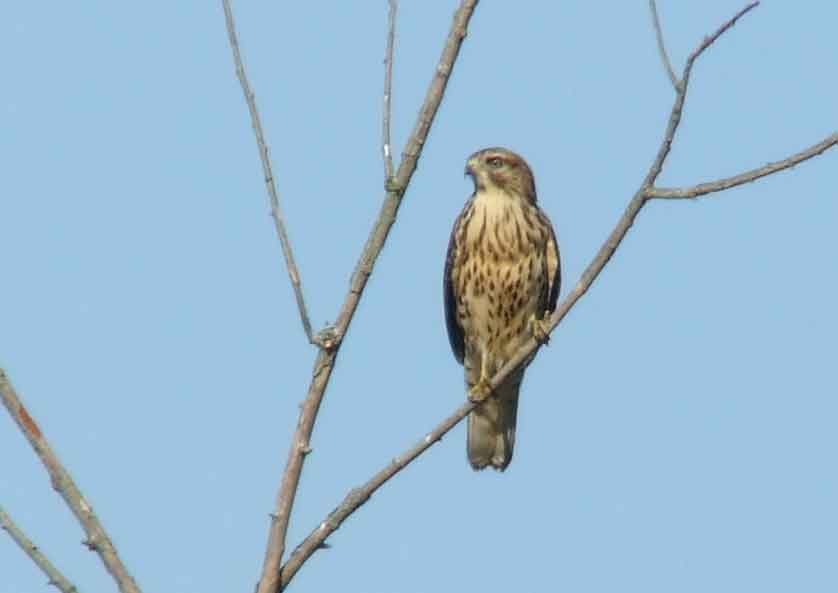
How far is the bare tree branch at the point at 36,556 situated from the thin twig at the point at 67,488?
116 mm

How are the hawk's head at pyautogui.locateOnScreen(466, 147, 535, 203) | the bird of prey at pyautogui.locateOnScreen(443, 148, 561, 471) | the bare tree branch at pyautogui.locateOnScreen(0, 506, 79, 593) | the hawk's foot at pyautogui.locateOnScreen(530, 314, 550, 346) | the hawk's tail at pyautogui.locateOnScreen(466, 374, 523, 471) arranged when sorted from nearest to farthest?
the bare tree branch at pyautogui.locateOnScreen(0, 506, 79, 593), the hawk's foot at pyautogui.locateOnScreen(530, 314, 550, 346), the bird of prey at pyautogui.locateOnScreen(443, 148, 561, 471), the hawk's head at pyautogui.locateOnScreen(466, 147, 535, 203), the hawk's tail at pyautogui.locateOnScreen(466, 374, 523, 471)

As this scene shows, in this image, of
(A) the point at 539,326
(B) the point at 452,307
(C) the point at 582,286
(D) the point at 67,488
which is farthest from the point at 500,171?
(D) the point at 67,488

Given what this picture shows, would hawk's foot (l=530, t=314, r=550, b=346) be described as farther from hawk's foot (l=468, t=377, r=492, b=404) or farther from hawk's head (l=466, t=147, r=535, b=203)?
hawk's head (l=466, t=147, r=535, b=203)

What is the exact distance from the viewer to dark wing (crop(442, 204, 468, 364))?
24.7 feet

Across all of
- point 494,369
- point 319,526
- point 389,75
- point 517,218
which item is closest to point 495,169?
point 517,218

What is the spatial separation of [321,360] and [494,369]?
144 inches

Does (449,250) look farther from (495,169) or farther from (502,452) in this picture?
(502,452)

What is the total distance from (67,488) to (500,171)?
4.12 m

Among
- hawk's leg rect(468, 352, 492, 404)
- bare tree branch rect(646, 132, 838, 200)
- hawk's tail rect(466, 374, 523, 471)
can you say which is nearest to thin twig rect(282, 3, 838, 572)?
bare tree branch rect(646, 132, 838, 200)

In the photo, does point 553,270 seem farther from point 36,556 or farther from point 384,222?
point 36,556

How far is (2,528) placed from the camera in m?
3.61

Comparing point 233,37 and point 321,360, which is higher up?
point 233,37

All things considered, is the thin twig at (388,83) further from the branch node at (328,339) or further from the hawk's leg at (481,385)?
the hawk's leg at (481,385)

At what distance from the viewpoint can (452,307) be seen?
768 cm
